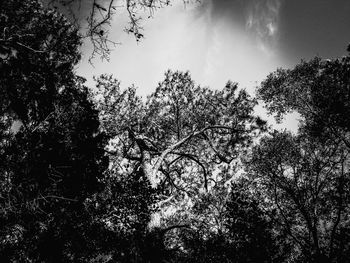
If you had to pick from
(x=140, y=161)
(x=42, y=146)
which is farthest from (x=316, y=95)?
(x=42, y=146)

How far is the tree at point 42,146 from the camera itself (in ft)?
26.0

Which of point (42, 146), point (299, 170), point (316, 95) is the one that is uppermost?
point (316, 95)

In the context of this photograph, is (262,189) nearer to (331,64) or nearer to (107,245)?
(331,64)

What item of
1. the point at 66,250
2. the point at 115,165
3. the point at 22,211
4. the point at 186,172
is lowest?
the point at 66,250

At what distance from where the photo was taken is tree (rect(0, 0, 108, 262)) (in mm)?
7925

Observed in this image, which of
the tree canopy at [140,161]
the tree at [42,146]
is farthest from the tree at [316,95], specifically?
the tree at [42,146]

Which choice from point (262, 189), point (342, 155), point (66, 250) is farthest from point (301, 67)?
point (66, 250)

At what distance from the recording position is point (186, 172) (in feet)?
55.4

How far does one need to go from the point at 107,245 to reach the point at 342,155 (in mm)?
13370

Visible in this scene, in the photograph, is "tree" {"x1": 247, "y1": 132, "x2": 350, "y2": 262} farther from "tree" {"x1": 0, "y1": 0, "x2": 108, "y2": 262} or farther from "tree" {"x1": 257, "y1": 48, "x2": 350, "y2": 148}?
"tree" {"x1": 0, "y1": 0, "x2": 108, "y2": 262}

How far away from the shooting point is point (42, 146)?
9.70 metres

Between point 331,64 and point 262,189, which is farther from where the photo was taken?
point 262,189

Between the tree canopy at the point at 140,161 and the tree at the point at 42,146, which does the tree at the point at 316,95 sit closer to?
the tree canopy at the point at 140,161

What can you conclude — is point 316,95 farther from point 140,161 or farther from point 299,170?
point 140,161
